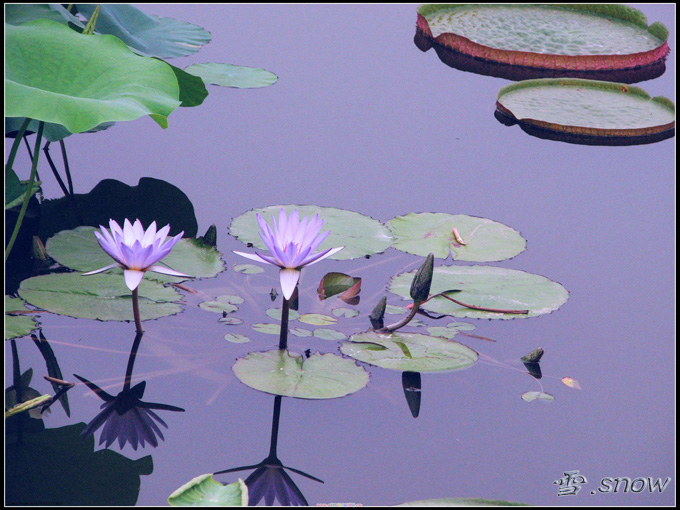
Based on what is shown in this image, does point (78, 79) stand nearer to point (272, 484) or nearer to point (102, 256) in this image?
point (102, 256)

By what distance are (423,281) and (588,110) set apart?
101 inches

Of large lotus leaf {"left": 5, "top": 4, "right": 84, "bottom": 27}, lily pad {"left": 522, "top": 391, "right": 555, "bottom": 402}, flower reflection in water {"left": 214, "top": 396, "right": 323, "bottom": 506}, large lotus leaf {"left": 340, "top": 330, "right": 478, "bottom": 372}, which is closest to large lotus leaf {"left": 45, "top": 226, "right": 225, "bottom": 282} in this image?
large lotus leaf {"left": 340, "top": 330, "right": 478, "bottom": 372}

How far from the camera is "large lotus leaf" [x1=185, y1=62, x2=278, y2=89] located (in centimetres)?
443

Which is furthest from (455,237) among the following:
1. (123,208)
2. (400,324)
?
(123,208)

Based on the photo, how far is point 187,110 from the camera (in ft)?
13.9

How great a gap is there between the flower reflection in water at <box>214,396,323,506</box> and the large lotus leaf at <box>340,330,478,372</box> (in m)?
0.46

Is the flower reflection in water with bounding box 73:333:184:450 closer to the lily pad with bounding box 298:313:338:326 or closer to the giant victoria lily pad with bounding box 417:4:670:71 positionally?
the lily pad with bounding box 298:313:338:326

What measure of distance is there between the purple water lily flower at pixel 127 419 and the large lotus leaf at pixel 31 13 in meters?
1.83

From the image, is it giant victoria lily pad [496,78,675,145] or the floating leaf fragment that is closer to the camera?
the floating leaf fragment

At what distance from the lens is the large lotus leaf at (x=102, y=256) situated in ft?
8.66

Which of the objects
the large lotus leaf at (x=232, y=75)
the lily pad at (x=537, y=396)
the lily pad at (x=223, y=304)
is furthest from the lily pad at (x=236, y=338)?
the large lotus leaf at (x=232, y=75)

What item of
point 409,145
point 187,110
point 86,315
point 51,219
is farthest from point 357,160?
point 86,315

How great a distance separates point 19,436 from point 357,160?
2.27m

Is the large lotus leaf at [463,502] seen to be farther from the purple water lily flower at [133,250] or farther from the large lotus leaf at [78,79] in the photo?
the large lotus leaf at [78,79]
